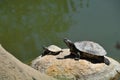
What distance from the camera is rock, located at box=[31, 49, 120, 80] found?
7555 millimetres

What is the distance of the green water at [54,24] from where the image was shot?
1090 centimetres

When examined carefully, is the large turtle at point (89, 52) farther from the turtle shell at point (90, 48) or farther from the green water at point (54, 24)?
the green water at point (54, 24)

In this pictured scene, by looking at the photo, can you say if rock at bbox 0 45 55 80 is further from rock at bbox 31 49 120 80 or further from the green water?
the green water

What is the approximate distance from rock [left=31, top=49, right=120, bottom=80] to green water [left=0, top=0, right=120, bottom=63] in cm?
178

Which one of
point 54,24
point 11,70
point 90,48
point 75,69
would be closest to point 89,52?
point 90,48

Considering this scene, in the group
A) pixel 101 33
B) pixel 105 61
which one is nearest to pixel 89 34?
pixel 101 33

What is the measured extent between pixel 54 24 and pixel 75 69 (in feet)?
18.5

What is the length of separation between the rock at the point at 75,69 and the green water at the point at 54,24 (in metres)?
1.78

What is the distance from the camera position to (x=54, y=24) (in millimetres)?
13148

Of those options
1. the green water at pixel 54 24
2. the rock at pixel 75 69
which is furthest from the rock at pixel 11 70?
the green water at pixel 54 24

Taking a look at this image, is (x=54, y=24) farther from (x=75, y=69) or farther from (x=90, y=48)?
(x=75, y=69)

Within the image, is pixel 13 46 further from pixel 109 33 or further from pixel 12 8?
pixel 12 8

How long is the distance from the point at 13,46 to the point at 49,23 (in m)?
2.72

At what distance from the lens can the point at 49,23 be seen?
1313 cm
